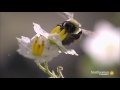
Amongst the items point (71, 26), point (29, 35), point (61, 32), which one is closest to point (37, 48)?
point (61, 32)

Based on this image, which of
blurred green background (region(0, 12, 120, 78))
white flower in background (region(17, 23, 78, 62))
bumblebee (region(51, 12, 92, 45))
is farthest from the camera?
blurred green background (region(0, 12, 120, 78))

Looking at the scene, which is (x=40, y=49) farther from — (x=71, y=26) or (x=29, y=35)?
(x=29, y=35)

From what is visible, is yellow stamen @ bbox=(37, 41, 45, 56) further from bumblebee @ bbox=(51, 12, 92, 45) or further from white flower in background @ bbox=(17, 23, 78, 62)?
bumblebee @ bbox=(51, 12, 92, 45)

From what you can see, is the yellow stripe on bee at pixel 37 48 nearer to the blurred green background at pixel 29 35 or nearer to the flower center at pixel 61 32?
the flower center at pixel 61 32

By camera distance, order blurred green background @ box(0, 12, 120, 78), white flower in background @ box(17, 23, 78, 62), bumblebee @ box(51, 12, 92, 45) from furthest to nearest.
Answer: blurred green background @ box(0, 12, 120, 78) < bumblebee @ box(51, 12, 92, 45) < white flower in background @ box(17, 23, 78, 62)

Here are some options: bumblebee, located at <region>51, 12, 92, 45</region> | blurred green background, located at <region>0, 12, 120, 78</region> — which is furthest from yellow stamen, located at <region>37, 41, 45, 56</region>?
blurred green background, located at <region>0, 12, 120, 78</region>

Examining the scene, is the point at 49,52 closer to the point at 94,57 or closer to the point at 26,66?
the point at 94,57
